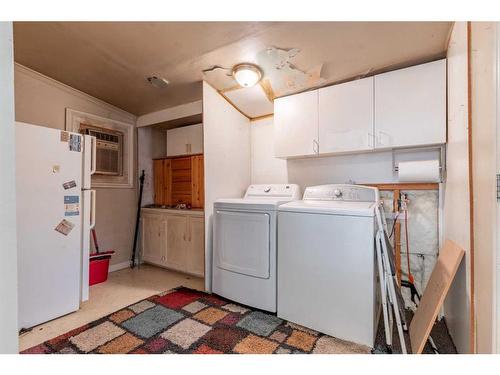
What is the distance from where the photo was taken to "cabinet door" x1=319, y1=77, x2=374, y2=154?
2.04 meters

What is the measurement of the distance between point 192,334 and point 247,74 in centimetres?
221

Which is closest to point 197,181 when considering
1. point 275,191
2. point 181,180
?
point 181,180

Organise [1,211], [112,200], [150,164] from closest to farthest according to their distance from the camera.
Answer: [1,211] → [112,200] → [150,164]

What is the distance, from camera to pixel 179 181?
3422 mm

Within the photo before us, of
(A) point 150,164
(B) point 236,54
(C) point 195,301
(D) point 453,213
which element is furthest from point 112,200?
(D) point 453,213

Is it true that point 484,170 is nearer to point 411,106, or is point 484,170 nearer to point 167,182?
point 411,106

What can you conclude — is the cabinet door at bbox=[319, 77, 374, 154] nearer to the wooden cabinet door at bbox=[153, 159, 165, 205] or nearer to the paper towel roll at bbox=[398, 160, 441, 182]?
the paper towel roll at bbox=[398, 160, 441, 182]

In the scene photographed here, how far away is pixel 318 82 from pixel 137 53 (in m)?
1.66

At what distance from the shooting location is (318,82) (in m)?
2.27

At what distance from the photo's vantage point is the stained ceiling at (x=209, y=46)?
64.9 inches

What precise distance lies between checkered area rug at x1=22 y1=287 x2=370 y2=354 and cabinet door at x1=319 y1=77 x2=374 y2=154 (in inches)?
62.3

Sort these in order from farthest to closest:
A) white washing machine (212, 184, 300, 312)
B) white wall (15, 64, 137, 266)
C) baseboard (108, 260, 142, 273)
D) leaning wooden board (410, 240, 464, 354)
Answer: baseboard (108, 260, 142, 273) < white wall (15, 64, 137, 266) < white washing machine (212, 184, 300, 312) < leaning wooden board (410, 240, 464, 354)

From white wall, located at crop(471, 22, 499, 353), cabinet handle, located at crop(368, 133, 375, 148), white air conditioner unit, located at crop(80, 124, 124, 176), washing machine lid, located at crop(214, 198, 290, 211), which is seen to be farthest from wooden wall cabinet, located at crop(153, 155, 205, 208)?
white wall, located at crop(471, 22, 499, 353)

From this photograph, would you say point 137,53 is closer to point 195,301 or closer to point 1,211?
point 1,211
